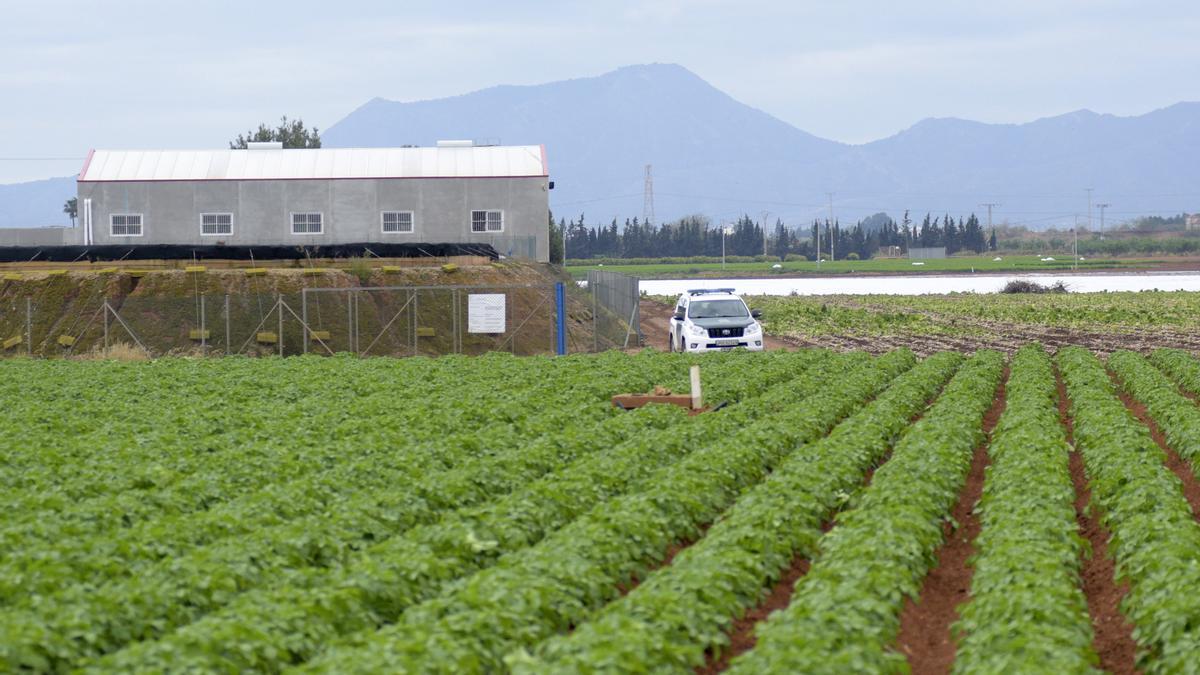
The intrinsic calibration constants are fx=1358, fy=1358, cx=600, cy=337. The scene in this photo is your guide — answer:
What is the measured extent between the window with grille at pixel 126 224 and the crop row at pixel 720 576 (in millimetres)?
48095

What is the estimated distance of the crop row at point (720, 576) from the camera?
848cm

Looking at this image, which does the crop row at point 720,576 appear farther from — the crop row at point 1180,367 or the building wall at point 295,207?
the building wall at point 295,207

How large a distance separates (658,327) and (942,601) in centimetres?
4471

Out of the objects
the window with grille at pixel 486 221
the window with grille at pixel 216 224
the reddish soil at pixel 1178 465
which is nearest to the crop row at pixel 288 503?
the reddish soil at pixel 1178 465

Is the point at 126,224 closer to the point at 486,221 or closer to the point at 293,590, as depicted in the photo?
the point at 486,221

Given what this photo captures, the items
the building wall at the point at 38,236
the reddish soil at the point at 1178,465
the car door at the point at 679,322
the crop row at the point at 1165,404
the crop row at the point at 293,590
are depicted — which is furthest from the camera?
the building wall at the point at 38,236

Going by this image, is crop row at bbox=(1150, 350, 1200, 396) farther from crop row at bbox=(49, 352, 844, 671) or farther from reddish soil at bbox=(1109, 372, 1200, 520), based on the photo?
crop row at bbox=(49, 352, 844, 671)

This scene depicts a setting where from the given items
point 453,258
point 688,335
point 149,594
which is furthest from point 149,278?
point 149,594

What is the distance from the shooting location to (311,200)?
59.9 m

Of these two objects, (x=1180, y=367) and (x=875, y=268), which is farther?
(x=875, y=268)

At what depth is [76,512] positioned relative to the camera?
12523mm

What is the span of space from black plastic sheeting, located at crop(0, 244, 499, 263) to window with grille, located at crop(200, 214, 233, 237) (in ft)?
29.7

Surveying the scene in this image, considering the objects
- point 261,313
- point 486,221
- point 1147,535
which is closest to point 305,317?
point 261,313

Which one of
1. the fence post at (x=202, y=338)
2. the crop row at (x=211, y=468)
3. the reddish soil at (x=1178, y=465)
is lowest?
the reddish soil at (x=1178, y=465)
